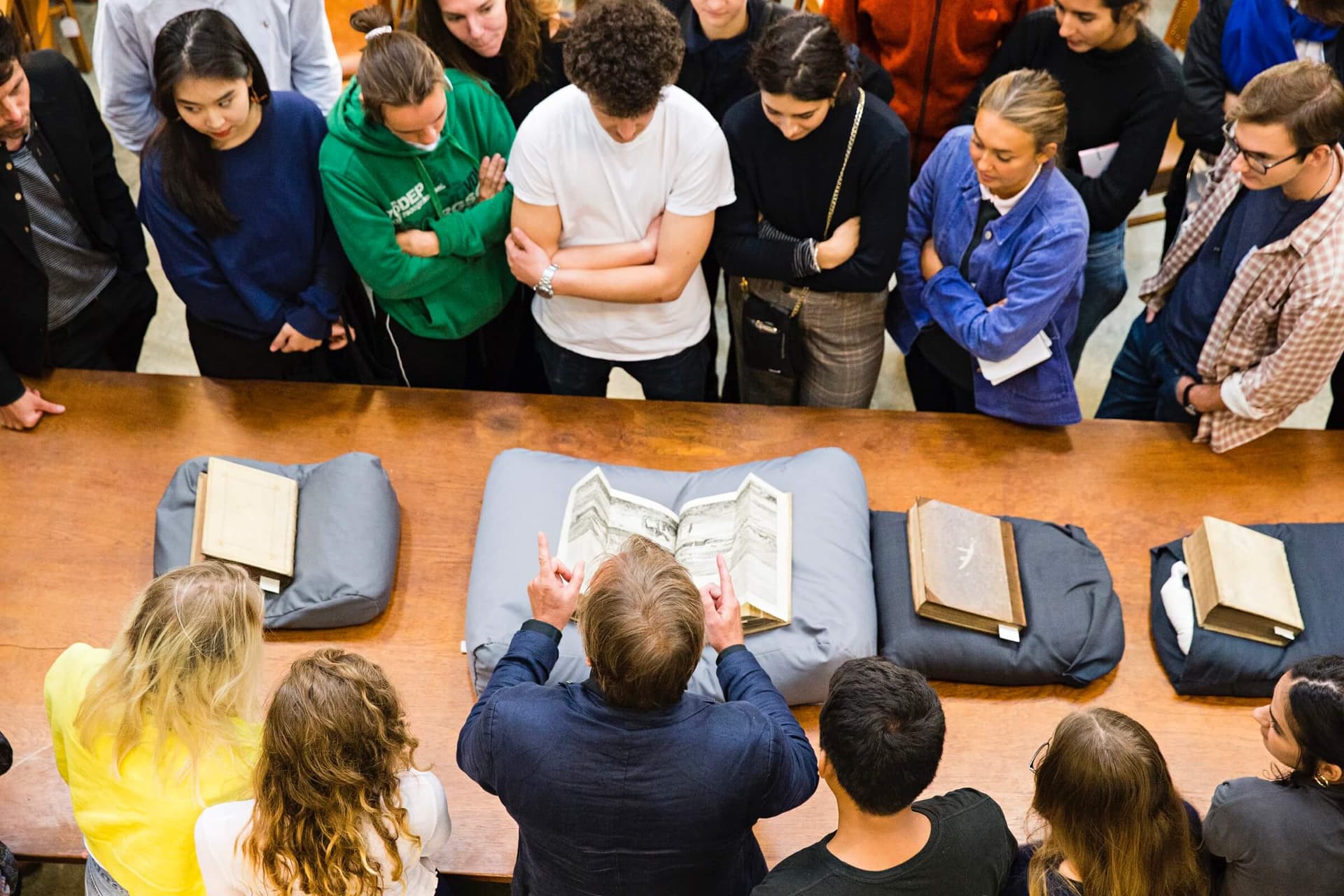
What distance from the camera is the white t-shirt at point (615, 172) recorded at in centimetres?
262

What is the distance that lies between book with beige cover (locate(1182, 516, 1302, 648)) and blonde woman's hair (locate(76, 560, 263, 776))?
6.48ft

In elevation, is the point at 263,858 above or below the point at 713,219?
below

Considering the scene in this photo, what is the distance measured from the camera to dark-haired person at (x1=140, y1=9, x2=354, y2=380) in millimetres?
2566

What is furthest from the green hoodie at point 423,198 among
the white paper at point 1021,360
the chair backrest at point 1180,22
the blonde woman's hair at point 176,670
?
the chair backrest at point 1180,22

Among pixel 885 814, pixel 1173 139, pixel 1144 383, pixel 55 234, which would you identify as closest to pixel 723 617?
pixel 885 814

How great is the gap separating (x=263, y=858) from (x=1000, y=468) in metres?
1.92

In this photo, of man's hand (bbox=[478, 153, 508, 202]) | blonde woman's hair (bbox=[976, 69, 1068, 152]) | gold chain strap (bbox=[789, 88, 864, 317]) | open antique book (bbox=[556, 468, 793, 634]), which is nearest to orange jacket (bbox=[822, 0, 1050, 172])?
gold chain strap (bbox=[789, 88, 864, 317])

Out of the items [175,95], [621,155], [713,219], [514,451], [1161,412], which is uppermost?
[175,95]

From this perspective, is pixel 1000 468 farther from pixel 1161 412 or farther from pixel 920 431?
pixel 1161 412

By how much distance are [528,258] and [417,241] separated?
271 millimetres

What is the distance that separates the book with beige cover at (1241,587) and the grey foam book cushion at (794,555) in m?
0.73

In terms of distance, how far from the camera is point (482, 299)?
9.86ft

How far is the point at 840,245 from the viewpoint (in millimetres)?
2832

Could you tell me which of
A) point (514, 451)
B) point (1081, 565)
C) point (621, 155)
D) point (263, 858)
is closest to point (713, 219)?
point (621, 155)
